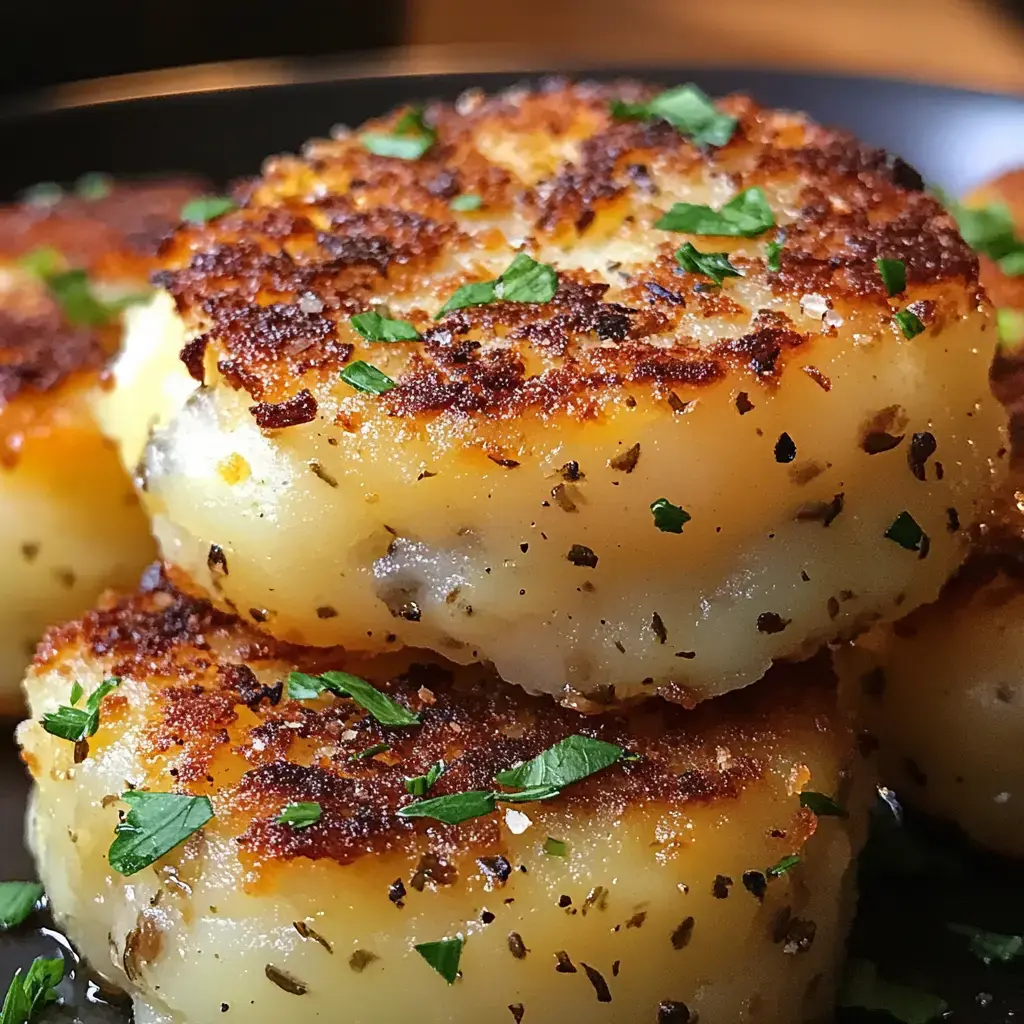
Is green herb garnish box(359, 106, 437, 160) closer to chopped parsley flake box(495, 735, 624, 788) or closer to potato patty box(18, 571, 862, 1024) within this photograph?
potato patty box(18, 571, 862, 1024)

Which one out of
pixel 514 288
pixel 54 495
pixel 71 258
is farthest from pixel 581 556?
pixel 71 258

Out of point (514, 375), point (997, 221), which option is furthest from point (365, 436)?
point (997, 221)

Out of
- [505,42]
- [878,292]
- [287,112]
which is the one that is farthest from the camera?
[505,42]

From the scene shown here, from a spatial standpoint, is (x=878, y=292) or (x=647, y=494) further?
(x=878, y=292)

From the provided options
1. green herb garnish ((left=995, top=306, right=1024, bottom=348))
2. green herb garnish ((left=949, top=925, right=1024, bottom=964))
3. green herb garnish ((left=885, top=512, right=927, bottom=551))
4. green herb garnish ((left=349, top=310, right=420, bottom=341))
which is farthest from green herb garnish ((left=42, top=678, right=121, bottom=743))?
green herb garnish ((left=995, top=306, right=1024, bottom=348))

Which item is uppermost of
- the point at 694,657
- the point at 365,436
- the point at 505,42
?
the point at 365,436

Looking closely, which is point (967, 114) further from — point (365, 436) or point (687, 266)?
point (365, 436)

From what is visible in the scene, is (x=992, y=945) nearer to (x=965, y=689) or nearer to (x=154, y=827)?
(x=965, y=689)
